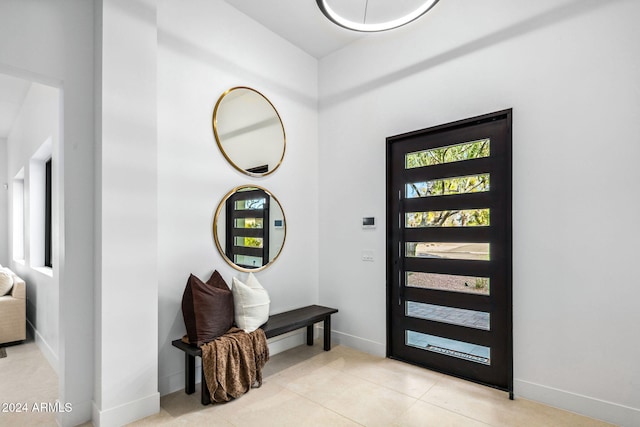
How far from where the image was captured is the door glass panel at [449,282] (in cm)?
274

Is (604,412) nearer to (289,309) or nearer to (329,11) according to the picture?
(289,309)

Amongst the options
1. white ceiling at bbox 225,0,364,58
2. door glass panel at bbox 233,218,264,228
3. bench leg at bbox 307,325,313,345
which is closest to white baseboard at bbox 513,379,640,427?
bench leg at bbox 307,325,313,345

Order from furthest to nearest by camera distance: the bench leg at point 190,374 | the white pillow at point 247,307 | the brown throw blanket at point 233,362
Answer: the white pillow at point 247,307
the bench leg at point 190,374
the brown throw blanket at point 233,362

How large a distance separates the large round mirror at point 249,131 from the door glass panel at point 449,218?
1.48m

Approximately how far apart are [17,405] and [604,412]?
4015mm

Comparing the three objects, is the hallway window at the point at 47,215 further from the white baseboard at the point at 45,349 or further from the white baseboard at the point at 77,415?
the white baseboard at the point at 77,415

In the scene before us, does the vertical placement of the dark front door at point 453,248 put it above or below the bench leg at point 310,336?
above

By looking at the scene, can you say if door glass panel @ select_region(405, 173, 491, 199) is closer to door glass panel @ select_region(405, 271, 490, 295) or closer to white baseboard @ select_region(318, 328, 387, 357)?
door glass panel @ select_region(405, 271, 490, 295)

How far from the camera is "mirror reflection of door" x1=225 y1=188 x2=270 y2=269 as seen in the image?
3.06 metres

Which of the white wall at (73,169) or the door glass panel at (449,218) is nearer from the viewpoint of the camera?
the white wall at (73,169)

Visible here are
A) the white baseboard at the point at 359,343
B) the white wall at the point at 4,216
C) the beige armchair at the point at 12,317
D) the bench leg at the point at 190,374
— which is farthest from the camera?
the white wall at the point at 4,216

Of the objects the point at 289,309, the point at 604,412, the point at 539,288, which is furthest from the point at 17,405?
the point at 604,412

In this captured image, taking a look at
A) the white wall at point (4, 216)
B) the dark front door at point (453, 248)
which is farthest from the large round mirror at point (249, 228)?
the white wall at point (4, 216)

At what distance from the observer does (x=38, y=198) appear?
13.8 ft
